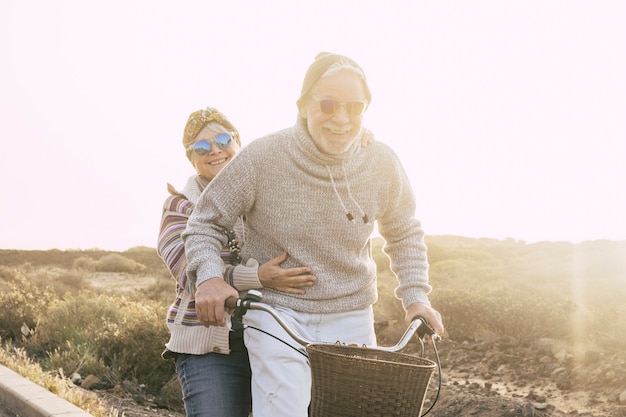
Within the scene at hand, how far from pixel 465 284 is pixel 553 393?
963cm

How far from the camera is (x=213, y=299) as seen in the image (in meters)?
2.95

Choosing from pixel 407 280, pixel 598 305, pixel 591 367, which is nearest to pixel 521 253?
pixel 598 305

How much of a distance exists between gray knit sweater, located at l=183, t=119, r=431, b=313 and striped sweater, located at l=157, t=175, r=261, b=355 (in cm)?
12

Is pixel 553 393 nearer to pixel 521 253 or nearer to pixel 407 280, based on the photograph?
pixel 407 280

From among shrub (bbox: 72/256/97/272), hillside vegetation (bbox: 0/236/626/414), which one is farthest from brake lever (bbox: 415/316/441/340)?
shrub (bbox: 72/256/97/272)

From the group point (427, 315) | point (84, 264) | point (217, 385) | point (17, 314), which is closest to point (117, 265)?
point (84, 264)

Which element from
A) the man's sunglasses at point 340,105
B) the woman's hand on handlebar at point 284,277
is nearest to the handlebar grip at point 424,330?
the woman's hand on handlebar at point 284,277

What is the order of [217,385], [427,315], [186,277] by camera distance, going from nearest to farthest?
[427,315], [217,385], [186,277]

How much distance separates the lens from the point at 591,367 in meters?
9.30

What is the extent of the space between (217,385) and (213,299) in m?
0.69

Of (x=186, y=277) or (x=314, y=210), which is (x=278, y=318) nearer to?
(x=314, y=210)

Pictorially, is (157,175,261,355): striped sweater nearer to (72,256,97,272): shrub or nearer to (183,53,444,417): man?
(183,53,444,417): man

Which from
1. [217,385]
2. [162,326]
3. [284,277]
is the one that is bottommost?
[162,326]

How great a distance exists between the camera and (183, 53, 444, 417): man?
3.11m
